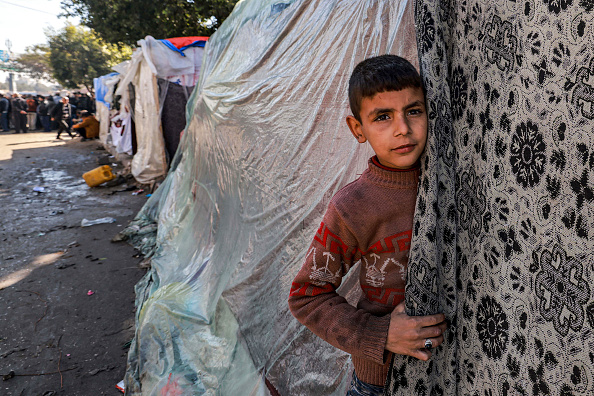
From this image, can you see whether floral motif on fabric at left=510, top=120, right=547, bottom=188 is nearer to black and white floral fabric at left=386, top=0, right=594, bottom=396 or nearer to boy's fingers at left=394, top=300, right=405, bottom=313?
black and white floral fabric at left=386, top=0, right=594, bottom=396

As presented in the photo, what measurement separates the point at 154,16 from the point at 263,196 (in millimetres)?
12161

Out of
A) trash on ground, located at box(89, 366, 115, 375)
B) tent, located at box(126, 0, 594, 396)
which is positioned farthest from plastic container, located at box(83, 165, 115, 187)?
tent, located at box(126, 0, 594, 396)

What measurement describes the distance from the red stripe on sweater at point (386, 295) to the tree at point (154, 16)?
40.2 ft

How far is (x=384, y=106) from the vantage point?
3.42 ft

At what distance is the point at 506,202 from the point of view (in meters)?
0.89

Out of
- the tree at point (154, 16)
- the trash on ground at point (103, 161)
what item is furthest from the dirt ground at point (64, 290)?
the tree at point (154, 16)

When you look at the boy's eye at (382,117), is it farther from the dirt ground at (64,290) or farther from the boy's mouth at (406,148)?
the dirt ground at (64,290)

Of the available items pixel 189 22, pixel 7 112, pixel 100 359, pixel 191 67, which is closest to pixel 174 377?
pixel 100 359

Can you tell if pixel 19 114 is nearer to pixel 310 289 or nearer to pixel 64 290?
pixel 64 290

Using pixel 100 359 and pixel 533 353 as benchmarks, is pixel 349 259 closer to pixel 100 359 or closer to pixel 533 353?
pixel 533 353

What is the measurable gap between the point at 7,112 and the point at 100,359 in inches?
982

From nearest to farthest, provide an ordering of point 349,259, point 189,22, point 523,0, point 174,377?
point 523,0 → point 349,259 → point 174,377 → point 189,22

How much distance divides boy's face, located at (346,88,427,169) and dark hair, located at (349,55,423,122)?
0.01 m

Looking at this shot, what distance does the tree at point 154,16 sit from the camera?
473 inches
